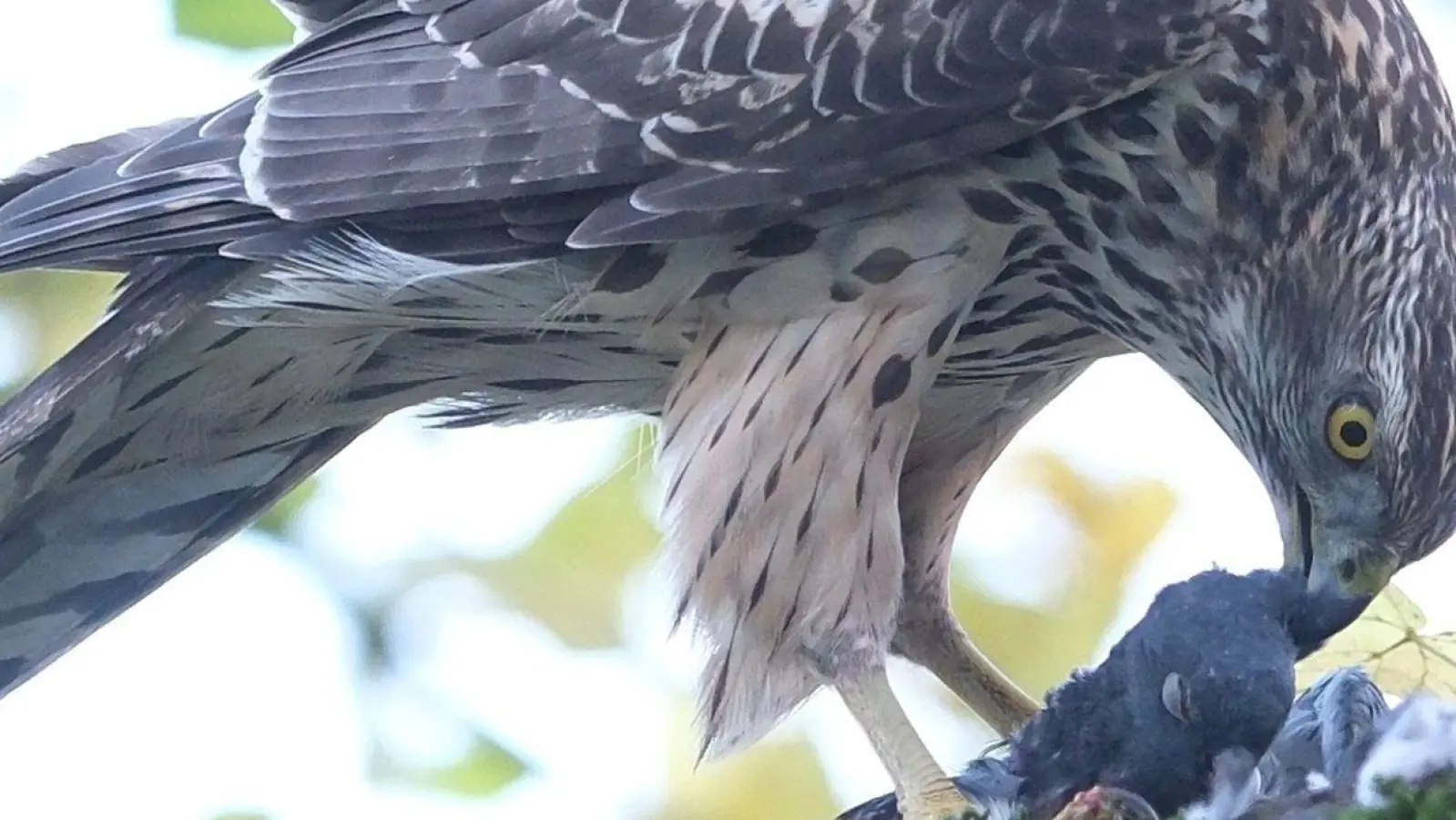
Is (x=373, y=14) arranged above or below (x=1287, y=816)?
above

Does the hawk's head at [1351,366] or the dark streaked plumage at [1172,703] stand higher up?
the hawk's head at [1351,366]

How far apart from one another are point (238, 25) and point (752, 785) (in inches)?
34.4

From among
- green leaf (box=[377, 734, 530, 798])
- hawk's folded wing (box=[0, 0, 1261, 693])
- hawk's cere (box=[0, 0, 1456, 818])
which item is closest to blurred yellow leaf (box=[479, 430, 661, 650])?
green leaf (box=[377, 734, 530, 798])

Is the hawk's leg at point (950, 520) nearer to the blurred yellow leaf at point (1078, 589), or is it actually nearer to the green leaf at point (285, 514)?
Result: the blurred yellow leaf at point (1078, 589)

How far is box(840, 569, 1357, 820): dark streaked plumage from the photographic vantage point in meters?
1.11

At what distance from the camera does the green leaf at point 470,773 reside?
1.94 m

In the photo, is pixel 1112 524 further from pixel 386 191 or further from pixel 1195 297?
Answer: pixel 386 191

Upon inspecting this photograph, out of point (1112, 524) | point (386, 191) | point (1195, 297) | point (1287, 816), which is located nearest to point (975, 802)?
point (1287, 816)

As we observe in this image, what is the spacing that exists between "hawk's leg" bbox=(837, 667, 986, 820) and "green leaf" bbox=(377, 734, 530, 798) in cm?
62

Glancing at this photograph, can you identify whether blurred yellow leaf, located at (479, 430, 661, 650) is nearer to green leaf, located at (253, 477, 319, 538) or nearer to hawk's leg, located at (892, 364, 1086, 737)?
green leaf, located at (253, 477, 319, 538)

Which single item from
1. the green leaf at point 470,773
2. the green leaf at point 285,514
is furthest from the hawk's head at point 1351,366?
the green leaf at point 285,514

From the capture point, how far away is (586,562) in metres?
1.99

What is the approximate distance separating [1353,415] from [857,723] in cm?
40

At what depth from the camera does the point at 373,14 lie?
1549 mm
